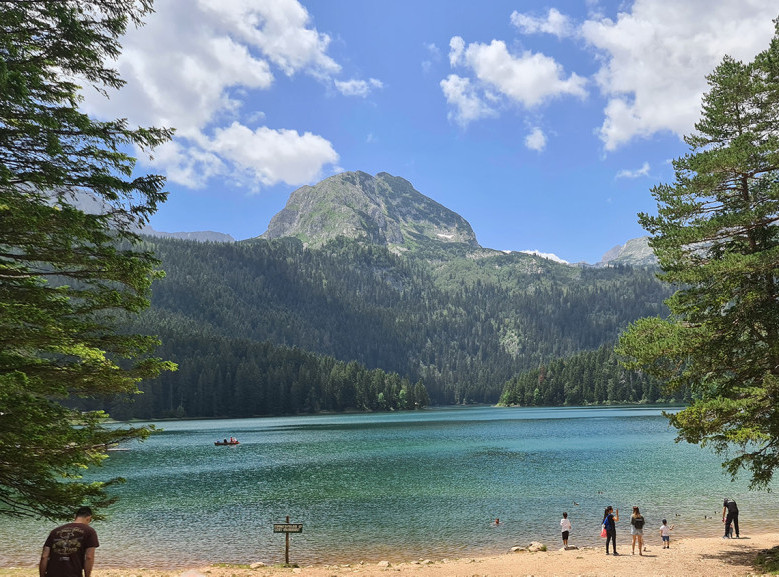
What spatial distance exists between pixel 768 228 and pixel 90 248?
24.0 m

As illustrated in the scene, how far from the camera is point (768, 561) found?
838 inches

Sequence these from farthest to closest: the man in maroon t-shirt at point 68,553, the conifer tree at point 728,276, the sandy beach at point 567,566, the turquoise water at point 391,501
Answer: the turquoise water at point 391,501 → the sandy beach at point 567,566 → the conifer tree at point 728,276 → the man in maroon t-shirt at point 68,553

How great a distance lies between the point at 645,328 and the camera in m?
21.7

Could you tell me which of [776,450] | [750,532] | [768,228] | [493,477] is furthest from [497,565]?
[493,477]

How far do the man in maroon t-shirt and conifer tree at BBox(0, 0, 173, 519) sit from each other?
104 centimetres

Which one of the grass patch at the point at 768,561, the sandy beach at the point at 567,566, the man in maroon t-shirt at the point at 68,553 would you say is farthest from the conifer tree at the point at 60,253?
the grass patch at the point at 768,561

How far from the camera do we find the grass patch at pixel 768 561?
1991cm

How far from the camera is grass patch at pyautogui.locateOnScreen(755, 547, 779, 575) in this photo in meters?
19.9

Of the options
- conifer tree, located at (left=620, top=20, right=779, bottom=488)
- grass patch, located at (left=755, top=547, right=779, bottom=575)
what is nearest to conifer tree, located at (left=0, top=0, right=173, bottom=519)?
conifer tree, located at (left=620, top=20, right=779, bottom=488)

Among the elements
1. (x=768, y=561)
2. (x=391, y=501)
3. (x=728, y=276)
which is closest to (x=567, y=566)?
(x=768, y=561)

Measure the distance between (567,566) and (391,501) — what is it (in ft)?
75.0

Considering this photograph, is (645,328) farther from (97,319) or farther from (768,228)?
(97,319)

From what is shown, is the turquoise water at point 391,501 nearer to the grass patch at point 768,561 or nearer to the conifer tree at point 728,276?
the grass patch at point 768,561

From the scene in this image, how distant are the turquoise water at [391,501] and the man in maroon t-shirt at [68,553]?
20.3 m
